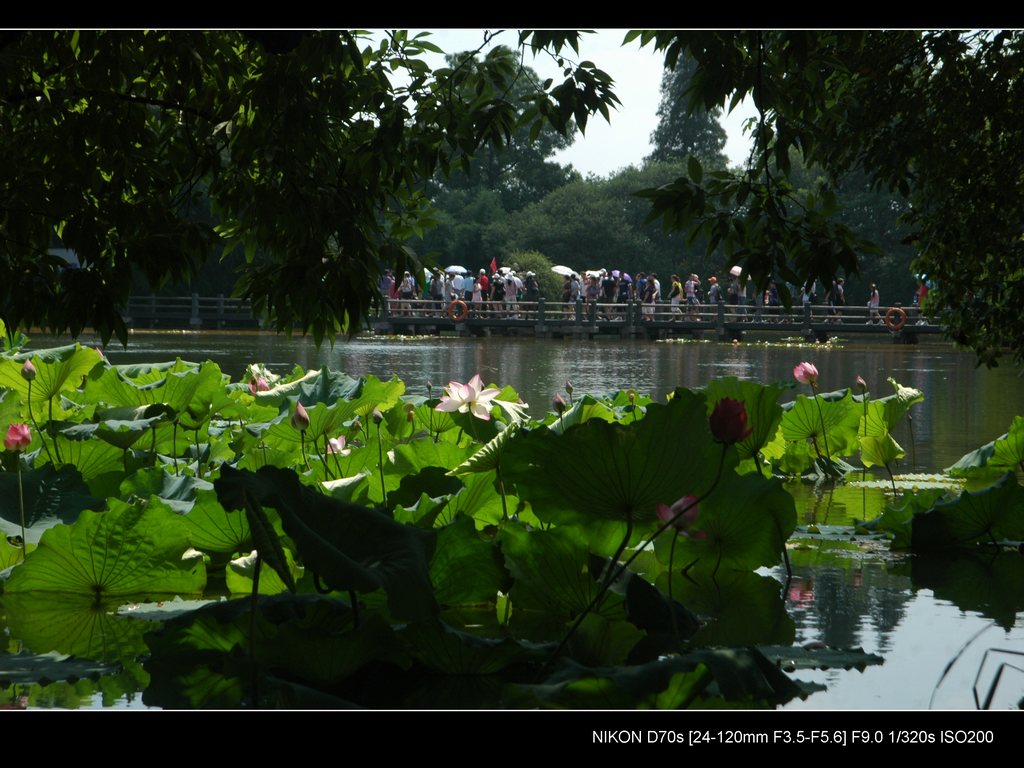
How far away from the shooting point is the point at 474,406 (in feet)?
11.7

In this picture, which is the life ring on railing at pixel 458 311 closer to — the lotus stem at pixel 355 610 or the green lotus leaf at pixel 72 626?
the green lotus leaf at pixel 72 626

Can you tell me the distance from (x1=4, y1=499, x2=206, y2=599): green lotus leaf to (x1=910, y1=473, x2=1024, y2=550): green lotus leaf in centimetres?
182

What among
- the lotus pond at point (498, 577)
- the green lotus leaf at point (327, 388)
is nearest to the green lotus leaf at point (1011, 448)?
the lotus pond at point (498, 577)

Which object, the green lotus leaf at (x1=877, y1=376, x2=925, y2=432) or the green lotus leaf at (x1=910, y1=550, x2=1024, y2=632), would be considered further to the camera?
the green lotus leaf at (x1=877, y1=376, x2=925, y2=432)

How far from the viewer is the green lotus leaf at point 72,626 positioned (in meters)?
2.37

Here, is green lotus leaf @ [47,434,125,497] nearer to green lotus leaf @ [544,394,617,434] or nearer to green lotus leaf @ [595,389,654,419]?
green lotus leaf @ [544,394,617,434]

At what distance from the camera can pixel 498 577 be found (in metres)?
2.52

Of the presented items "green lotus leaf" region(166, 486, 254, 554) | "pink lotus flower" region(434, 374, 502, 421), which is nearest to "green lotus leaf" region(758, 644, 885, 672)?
"green lotus leaf" region(166, 486, 254, 554)

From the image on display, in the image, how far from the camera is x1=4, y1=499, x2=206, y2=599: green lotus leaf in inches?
102

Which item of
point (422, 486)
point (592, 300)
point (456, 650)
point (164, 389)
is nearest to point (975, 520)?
point (422, 486)

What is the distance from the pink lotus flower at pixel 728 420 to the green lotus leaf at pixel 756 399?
1.40 metres

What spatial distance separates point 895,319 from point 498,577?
31.4 metres

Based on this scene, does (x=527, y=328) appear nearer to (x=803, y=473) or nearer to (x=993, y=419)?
(x=993, y=419)
